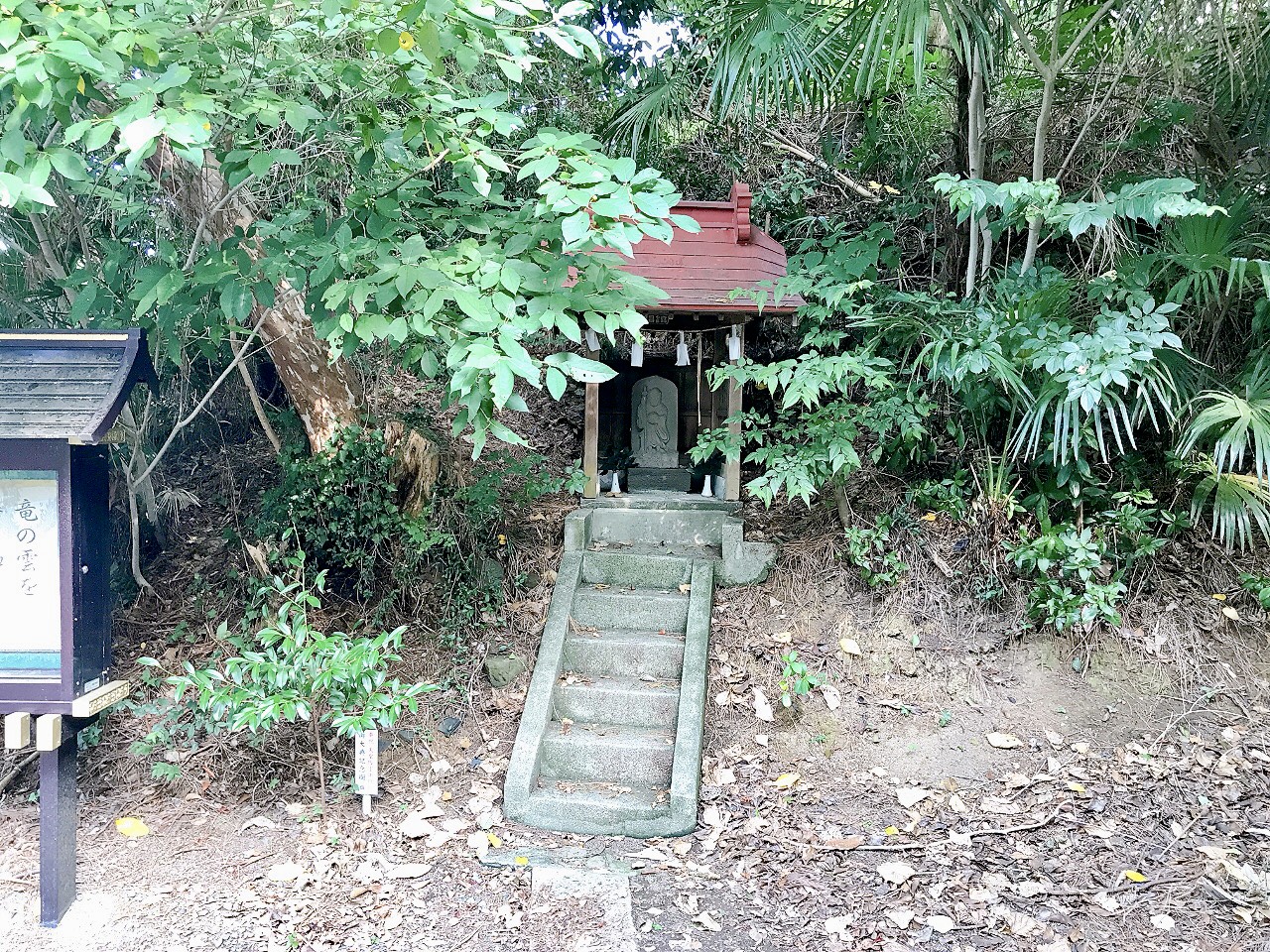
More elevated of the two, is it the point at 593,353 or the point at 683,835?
the point at 593,353

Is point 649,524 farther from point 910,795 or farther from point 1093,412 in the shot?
point 1093,412

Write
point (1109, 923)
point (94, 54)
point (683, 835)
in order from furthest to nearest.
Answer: point (683, 835) < point (1109, 923) < point (94, 54)

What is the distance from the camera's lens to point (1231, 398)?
4.29 metres

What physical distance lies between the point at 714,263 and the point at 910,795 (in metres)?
3.36

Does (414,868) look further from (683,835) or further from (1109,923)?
(1109,923)

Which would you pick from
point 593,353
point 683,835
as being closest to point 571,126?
point 593,353

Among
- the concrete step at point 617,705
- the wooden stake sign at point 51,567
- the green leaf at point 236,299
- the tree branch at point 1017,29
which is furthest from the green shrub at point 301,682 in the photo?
the tree branch at point 1017,29

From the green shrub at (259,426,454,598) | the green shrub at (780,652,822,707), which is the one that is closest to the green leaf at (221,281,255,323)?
the green shrub at (259,426,454,598)

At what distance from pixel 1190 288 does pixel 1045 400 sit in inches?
50.1

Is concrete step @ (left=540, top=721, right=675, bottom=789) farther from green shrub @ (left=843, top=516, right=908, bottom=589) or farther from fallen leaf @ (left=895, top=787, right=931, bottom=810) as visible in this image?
green shrub @ (left=843, top=516, right=908, bottom=589)

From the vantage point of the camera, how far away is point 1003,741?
423 cm

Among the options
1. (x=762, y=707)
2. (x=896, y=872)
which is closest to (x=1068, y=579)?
(x=762, y=707)

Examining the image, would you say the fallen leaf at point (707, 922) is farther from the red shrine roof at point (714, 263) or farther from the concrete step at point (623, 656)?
the red shrine roof at point (714, 263)

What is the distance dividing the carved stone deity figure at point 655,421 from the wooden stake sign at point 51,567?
3.89 meters
